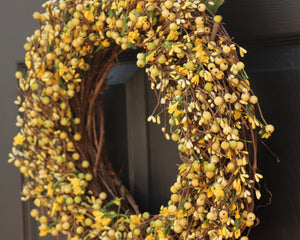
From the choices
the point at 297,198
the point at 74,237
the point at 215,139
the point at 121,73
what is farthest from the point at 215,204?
the point at 121,73

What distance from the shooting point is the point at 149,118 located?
70cm

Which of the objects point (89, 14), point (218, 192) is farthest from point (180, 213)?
point (89, 14)

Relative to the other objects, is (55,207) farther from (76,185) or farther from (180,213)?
(180,213)

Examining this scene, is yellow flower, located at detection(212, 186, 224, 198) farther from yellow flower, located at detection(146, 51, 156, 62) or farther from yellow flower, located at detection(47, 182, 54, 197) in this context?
yellow flower, located at detection(47, 182, 54, 197)

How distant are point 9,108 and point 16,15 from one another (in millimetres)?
266

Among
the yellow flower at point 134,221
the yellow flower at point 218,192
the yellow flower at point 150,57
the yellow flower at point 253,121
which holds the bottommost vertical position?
the yellow flower at point 134,221

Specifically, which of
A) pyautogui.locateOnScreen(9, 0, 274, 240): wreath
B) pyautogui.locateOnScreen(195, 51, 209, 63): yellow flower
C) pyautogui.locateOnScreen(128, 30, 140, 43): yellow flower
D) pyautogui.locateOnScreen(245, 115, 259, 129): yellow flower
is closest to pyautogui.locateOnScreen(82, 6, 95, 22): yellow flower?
pyautogui.locateOnScreen(9, 0, 274, 240): wreath

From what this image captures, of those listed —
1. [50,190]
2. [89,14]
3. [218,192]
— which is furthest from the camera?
[50,190]

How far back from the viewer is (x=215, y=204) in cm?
67

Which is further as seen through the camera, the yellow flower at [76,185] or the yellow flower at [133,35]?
the yellow flower at [76,185]

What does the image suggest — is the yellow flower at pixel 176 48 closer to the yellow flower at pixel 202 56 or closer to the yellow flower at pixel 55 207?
the yellow flower at pixel 202 56

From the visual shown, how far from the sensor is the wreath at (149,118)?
25.9 inches

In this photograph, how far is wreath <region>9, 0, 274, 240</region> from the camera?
66 cm

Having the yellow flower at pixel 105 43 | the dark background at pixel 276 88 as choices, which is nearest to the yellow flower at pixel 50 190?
the yellow flower at pixel 105 43
